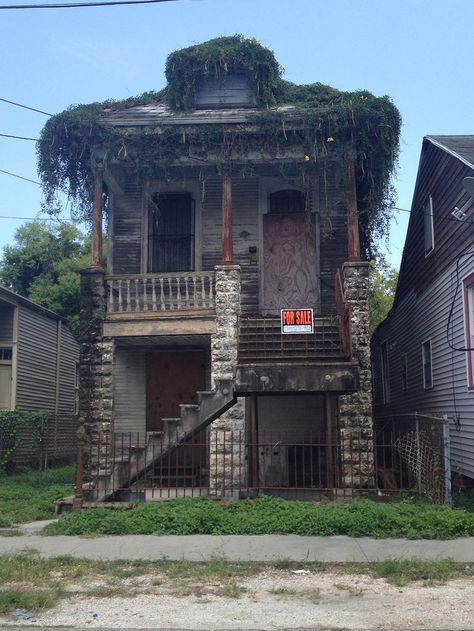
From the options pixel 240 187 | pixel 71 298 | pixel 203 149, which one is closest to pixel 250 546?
pixel 203 149

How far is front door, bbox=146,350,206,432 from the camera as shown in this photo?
15125 millimetres

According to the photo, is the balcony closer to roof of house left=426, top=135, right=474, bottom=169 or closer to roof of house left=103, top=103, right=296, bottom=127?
roof of house left=103, top=103, right=296, bottom=127

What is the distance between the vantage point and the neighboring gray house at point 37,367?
715 inches

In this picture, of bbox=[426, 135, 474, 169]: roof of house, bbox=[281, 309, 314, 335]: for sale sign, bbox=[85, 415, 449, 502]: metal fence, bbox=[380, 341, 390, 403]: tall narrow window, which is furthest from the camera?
bbox=[380, 341, 390, 403]: tall narrow window

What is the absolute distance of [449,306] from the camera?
508 inches

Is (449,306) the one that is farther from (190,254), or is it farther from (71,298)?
(71,298)

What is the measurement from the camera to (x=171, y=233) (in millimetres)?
15742

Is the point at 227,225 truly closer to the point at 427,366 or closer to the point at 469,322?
the point at 469,322

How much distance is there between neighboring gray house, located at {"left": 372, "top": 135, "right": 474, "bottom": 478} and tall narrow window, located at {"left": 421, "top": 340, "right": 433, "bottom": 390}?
0.04 ft

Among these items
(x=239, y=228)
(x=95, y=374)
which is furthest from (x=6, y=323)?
(x=239, y=228)

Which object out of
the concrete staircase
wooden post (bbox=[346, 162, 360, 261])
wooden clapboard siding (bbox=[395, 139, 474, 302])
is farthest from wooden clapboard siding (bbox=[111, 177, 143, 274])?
wooden clapboard siding (bbox=[395, 139, 474, 302])

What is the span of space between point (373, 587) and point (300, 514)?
3.04 m

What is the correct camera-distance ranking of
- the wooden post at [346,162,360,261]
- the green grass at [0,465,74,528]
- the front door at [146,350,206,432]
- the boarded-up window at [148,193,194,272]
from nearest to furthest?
the green grass at [0,465,74,528], the wooden post at [346,162,360,261], the front door at [146,350,206,432], the boarded-up window at [148,193,194,272]

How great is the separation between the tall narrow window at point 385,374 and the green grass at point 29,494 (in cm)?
994
